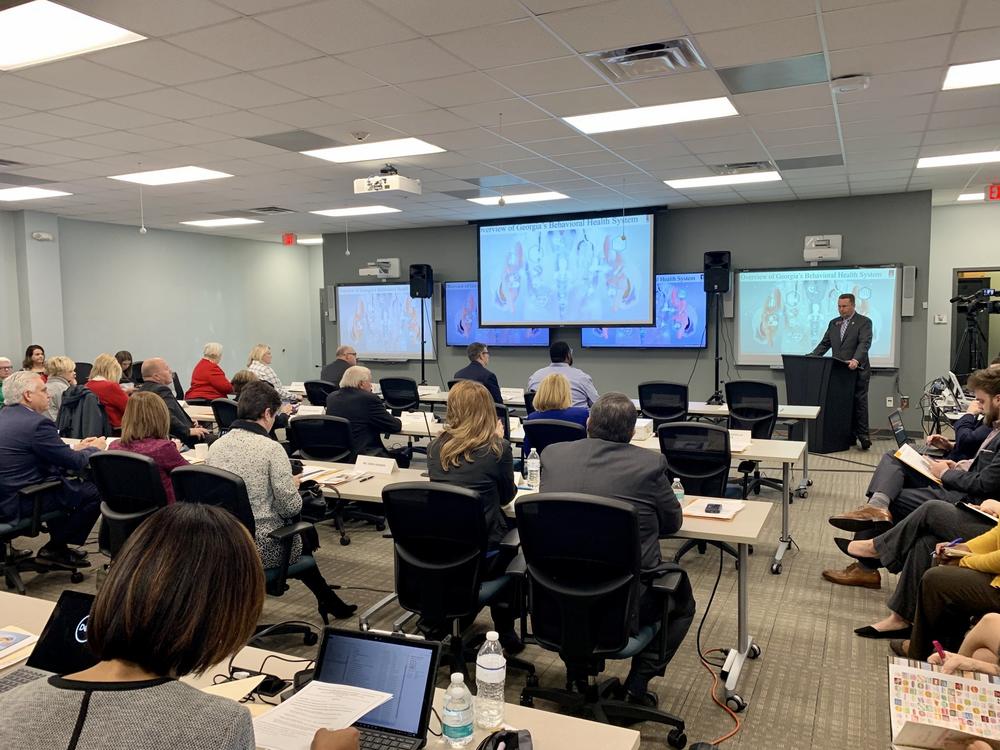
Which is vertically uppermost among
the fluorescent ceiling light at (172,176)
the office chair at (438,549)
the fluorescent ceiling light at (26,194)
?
the fluorescent ceiling light at (26,194)

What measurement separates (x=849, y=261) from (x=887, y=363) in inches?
55.1

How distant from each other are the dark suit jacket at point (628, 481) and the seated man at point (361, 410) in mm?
2828

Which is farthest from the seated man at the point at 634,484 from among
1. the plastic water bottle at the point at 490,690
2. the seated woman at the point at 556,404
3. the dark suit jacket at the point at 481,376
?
the dark suit jacket at the point at 481,376

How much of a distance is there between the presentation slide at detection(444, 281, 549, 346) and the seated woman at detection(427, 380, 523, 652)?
774cm

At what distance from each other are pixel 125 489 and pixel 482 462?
1.79 meters

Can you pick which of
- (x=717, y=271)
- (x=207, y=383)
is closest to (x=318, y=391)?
(x=207, y=383)

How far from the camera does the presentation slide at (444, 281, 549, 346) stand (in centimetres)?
1115

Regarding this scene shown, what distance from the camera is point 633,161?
6906mm

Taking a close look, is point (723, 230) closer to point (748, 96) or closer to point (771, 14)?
point (748, 96)

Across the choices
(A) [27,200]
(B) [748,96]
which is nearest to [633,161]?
(B) [748,96]

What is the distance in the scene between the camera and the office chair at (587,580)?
242cm

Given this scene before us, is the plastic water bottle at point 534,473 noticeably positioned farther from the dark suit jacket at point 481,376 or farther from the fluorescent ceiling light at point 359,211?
the fluorescent ceiling light at point 359,211

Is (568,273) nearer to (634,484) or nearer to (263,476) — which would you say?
(263,476)

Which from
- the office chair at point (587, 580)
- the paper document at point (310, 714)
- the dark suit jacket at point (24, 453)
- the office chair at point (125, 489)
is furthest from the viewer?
the dark suit jacket at point (24, 453)
